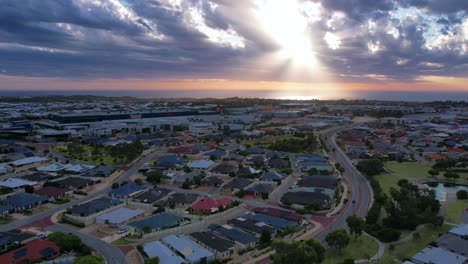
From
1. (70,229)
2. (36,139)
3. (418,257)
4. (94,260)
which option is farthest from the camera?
(36,139)

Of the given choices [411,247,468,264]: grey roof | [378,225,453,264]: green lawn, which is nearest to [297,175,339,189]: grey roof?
[378,225,453,264]: green lawn

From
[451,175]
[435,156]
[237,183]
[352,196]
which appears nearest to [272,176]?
[237,183]

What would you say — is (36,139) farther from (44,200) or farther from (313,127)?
(313,127)

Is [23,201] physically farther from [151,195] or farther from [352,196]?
[352,196]

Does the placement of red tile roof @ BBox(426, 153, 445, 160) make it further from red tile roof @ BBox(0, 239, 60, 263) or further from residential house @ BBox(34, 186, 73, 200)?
red tile roof @ BBox(0, 239, 60, 263)

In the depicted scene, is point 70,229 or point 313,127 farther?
point 313,127

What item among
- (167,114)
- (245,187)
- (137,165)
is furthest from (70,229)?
(167,114)

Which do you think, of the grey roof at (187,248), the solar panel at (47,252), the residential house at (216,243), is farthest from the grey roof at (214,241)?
the solar panel at (47,252)
